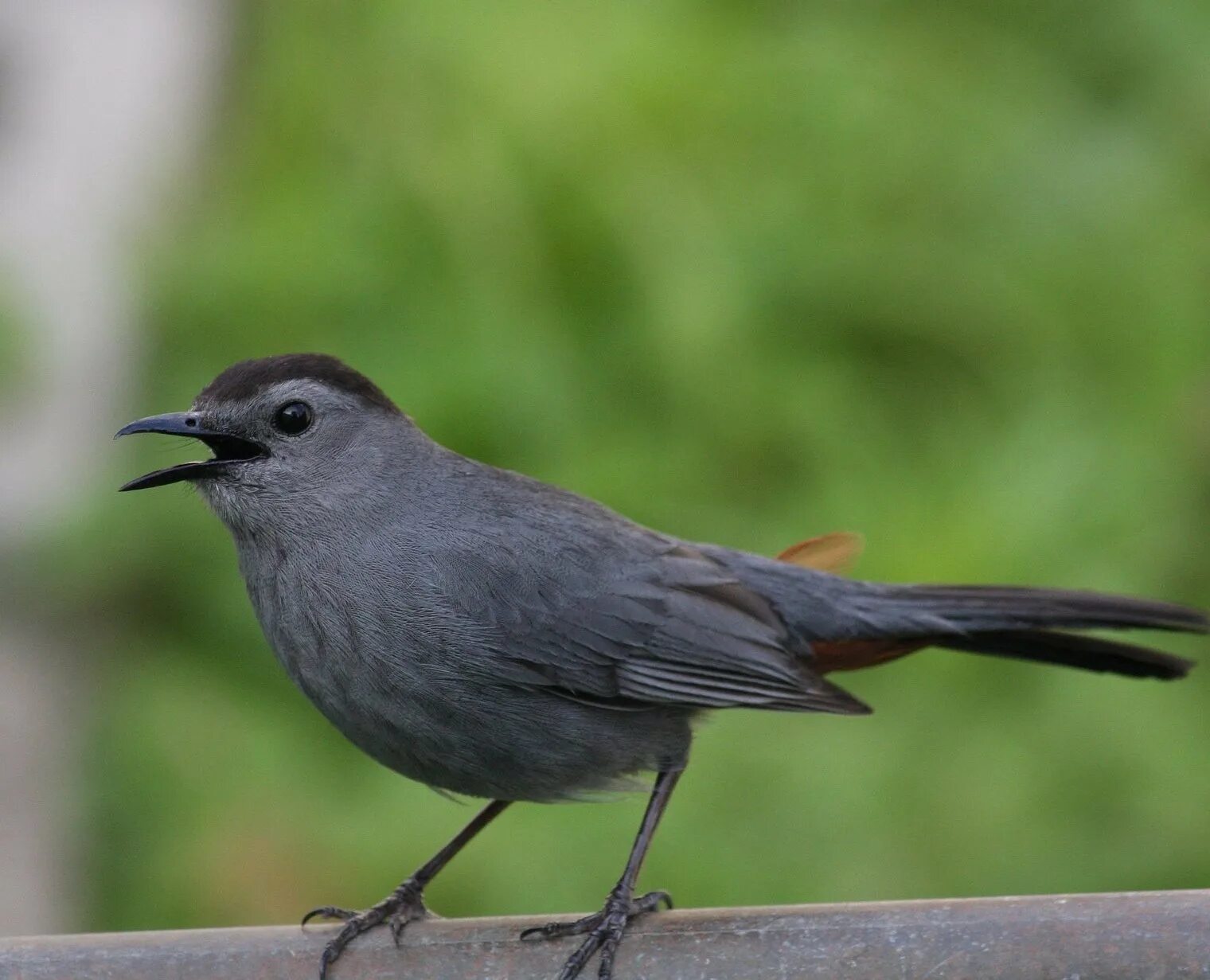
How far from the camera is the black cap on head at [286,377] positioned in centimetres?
320

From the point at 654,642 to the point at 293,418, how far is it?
2.81 feet

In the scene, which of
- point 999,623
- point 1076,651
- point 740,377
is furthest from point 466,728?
point 740,377

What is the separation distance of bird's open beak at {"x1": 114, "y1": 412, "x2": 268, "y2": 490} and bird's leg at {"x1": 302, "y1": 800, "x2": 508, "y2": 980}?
879 millimetres

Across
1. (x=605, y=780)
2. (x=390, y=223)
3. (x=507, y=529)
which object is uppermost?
(x=390, y=223)

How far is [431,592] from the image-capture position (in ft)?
10.2

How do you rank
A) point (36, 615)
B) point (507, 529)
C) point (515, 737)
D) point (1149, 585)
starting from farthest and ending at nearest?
point (36, 615) < point (1149, 585) < point (507, 529) < point (515, 737)

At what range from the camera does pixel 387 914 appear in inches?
129

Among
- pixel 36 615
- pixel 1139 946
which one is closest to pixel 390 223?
pixel 36 615

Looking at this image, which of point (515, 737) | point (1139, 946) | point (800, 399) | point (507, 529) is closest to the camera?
point (1139, 946)

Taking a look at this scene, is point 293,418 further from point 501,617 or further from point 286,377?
point 501,617

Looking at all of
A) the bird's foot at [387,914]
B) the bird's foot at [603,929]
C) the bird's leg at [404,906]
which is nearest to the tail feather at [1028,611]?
the bird's foot at [603,929]

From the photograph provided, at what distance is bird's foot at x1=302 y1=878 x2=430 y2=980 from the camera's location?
306 cm

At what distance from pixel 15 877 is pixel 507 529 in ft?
8.45

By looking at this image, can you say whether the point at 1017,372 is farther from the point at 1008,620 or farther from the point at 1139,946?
the point at 1139,946
